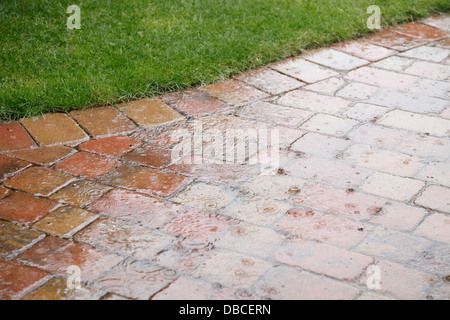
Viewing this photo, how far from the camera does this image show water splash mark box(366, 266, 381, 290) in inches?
80.6

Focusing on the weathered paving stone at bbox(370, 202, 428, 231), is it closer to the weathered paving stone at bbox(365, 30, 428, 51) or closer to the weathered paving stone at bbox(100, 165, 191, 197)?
the weathered paving stone at bbox(100, 165, 191, 197)

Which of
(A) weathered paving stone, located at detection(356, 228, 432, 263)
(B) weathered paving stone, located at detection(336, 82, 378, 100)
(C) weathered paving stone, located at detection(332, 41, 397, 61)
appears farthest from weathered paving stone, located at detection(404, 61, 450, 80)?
(A) weathered paving stone, located at detection(356, 228, 432, 263)

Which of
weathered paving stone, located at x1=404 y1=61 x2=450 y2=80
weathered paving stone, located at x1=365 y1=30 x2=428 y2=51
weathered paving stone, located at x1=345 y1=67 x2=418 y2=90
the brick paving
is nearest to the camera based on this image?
the brick paving

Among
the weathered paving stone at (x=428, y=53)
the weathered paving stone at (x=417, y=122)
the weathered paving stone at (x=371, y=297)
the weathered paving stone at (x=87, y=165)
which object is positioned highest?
the weathered paving stone at (x=428, y=53)

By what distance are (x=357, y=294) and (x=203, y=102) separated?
1.80 m

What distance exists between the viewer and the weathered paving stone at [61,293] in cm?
199

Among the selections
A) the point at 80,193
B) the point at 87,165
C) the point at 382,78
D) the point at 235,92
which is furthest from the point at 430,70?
the point at 80,193

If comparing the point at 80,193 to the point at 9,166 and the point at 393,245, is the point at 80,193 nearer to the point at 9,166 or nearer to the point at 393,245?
the point at 9,166

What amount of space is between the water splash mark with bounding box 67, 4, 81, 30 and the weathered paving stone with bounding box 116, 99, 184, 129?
4.11 ft

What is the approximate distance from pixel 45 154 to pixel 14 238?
0.72m

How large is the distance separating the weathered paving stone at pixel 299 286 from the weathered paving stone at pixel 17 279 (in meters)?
0.83

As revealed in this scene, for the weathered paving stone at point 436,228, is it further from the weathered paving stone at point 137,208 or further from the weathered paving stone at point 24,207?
the weathered paving stone at point 24,207

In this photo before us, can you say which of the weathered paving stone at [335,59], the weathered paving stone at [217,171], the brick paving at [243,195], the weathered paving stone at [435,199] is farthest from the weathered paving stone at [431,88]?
the weathered paving stone at [217,171]

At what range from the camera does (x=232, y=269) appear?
2.14 metres
